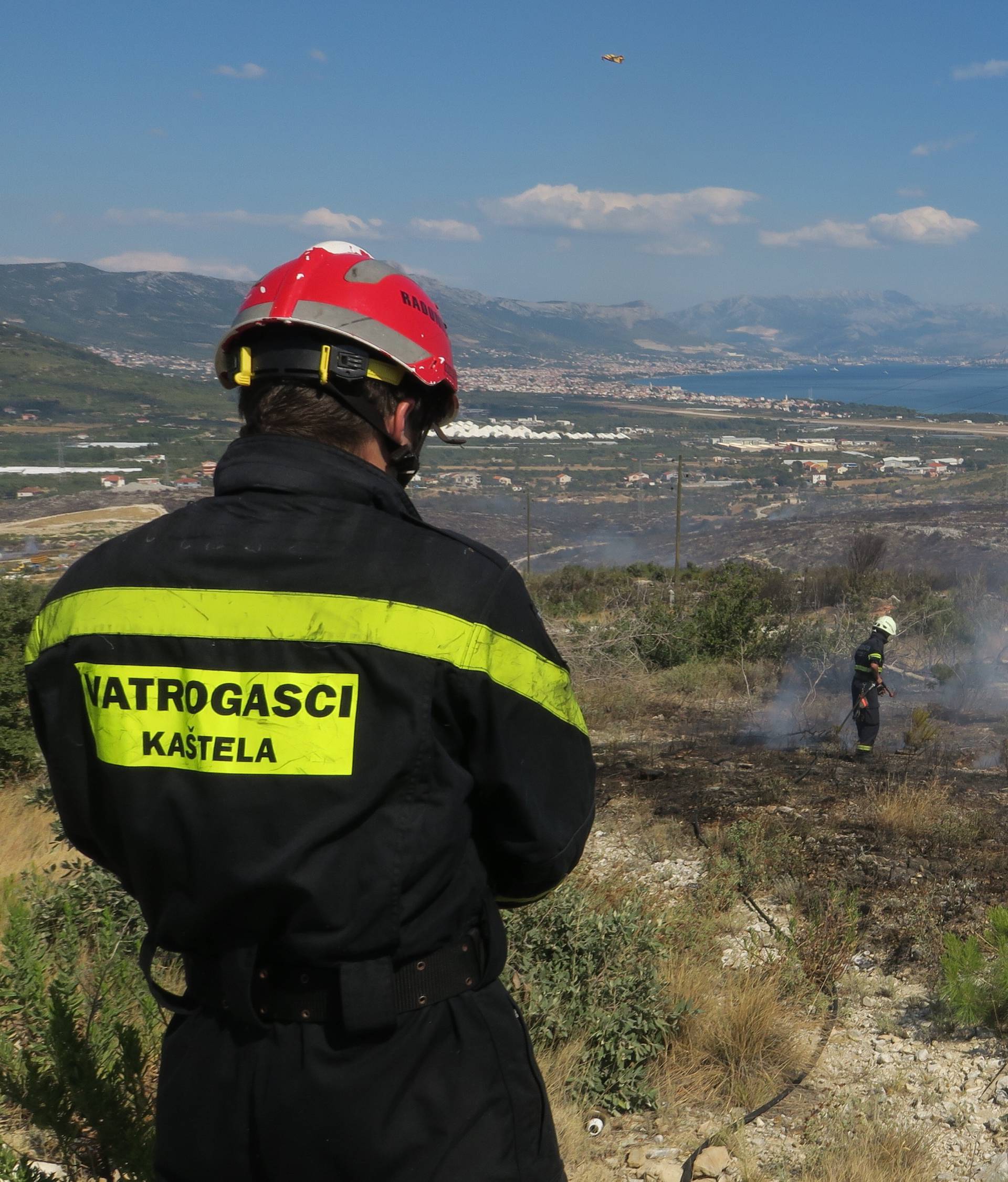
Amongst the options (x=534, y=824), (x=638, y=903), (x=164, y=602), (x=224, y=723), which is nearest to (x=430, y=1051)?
(x=534, y=824)

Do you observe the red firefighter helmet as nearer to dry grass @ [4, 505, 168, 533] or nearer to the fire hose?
the fire hose

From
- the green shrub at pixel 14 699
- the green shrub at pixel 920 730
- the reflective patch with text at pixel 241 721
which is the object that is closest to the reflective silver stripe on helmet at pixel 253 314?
the reflective patch with text at pixel 241 721

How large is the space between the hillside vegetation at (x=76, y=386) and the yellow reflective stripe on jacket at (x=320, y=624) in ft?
287

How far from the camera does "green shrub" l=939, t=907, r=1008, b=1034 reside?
4.35 meters

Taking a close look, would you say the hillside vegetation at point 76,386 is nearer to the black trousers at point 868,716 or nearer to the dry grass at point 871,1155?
the black trousers at point 868,716

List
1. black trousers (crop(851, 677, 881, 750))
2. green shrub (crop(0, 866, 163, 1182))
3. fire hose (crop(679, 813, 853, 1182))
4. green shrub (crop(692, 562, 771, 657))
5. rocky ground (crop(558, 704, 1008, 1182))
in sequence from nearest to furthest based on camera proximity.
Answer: green shrub (crop(0, 866, 163, 1182)), fire hose (crop(679, 813, 853, 1182)), rocky ground (crop(558, 704, 1008, 1182)), black trousers (crop(851, 677, 881, 750)), green shrub (crop(692, 562, 771, 657))

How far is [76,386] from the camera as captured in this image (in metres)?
97.9

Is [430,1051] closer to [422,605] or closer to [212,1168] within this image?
[212,1168]

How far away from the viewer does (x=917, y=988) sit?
505 cm

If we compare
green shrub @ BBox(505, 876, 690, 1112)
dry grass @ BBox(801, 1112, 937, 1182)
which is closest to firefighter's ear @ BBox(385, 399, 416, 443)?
green shrub @ BBox(505, 876, 690, 1112)

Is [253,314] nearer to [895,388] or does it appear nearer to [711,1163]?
[711,1163]

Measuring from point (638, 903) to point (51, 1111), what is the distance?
3069 millimetres

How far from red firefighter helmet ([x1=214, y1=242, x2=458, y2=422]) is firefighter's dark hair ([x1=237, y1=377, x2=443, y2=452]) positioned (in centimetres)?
4

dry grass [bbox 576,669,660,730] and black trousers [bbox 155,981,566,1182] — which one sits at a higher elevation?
black trousers [bbox 155,981,566,1182]
